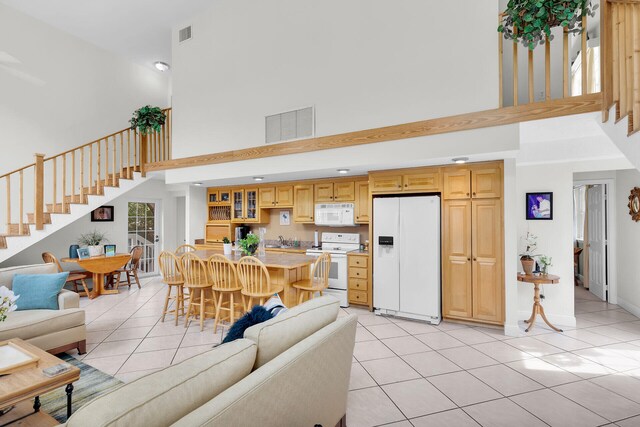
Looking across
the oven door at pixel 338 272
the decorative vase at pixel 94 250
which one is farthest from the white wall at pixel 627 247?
the decorative vase at pixel 94 250

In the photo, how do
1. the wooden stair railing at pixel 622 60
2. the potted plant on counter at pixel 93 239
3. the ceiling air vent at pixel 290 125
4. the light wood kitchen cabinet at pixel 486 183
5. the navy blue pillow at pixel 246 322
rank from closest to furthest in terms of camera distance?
1. the navy blue pillow at pixel 246 322
2. the wooden stair railing at pixel 622 60
3. the light wood kitchen cabinet at pixel 486 183
4. the ceiling air vent at pixel 290 125
5. the potted plant on counter at pixel 93 239

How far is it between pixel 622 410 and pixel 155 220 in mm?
8296

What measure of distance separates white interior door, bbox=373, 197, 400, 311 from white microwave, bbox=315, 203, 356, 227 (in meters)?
0.68

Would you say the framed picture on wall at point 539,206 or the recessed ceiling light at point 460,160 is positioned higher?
the recessed ceiling light at point 460,160

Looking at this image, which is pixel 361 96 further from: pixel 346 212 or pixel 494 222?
pixel 494 222

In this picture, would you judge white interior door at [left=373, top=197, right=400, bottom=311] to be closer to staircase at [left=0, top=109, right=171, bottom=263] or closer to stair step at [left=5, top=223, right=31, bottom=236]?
staircase at [left=0, top=109, right=171, bottom=263]

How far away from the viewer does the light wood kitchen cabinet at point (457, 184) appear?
4117 mm

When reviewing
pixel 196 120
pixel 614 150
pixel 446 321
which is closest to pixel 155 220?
pixel 196 120

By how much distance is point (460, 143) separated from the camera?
3.51 metres

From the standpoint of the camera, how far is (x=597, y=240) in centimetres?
564

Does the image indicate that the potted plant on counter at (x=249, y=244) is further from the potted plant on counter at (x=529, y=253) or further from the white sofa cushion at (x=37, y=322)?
the potted plant on counter at (x=529, y=253)

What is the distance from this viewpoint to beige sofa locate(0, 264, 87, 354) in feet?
9.32

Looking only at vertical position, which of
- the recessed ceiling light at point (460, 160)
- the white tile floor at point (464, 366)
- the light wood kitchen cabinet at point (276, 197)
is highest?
the recessed ceiling light at point (460, 160)

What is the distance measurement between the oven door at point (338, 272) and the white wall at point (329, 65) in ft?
6.48
